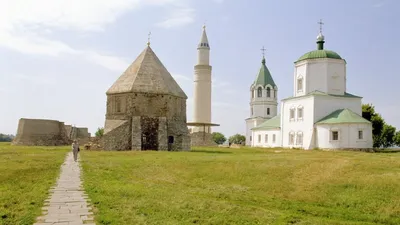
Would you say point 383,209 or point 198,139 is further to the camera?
point 198,139

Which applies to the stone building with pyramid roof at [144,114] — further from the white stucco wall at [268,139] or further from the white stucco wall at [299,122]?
the white stucco wall at [268,139]

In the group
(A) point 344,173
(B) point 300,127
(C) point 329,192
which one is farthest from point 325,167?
(B) point 300,127

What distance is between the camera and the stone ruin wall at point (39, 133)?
50.7m

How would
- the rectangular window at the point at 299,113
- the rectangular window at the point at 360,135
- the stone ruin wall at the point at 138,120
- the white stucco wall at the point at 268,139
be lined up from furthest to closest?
the white stucco wall at the point at 268,139 → the rectangular window at the point at 299,113 → the rectangular window at the point at 360,135 → the stone ruin wall at the point at 138,120

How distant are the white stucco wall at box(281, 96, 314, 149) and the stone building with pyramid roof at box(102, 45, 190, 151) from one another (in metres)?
16.7

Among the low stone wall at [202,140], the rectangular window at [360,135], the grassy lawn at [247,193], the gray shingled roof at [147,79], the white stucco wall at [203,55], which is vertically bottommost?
the grassy lawn at [247,193]

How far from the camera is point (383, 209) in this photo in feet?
43.2

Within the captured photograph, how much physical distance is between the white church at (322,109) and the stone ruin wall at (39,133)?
104ft

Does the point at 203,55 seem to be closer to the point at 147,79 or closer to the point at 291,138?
the point at 291,138

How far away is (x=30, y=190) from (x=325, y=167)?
1388cm

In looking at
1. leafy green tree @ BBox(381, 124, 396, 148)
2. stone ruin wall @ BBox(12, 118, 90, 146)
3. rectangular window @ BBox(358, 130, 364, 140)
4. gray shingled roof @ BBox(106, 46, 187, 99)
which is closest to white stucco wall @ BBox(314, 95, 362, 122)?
rectangular window @ BBox(358, 130, 364, 140)

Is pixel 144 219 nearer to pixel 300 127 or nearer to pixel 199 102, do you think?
pixel 300 127

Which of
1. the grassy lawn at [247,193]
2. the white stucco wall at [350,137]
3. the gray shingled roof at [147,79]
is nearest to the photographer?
the grassy lawn at [247,193]

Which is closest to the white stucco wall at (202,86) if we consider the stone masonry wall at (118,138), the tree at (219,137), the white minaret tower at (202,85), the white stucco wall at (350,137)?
the white minaret tower at (202,85)
